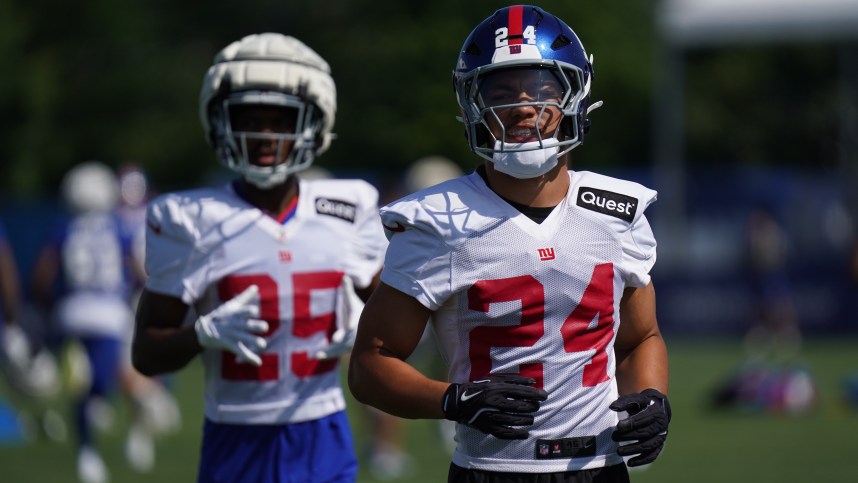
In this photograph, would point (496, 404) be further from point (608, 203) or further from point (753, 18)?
point (753, 18)

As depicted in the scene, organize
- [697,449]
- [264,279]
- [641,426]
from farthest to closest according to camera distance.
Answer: [697,449] → [264,279] → [641,426]

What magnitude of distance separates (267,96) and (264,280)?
608 mm

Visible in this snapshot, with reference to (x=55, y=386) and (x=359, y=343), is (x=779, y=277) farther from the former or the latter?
(x=359, y=343)

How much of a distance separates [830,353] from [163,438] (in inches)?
358

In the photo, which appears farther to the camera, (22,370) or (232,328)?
(22,370)

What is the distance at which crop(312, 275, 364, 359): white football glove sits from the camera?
4.52 metres

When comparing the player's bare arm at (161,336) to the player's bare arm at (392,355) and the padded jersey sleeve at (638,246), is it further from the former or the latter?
the padded jersey sleeve at (638,246)

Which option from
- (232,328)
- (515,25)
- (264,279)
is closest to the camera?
(515,25)

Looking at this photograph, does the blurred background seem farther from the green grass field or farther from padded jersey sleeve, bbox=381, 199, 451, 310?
padded jersey sleeve, bbox=381, 199, 451, 310

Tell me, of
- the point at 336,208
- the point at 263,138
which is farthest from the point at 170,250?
the point at 336,208

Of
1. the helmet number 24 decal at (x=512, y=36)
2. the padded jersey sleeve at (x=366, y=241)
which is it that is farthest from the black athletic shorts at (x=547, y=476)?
the padded jersey sleeve at (x=366, y=241)

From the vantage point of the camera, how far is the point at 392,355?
335 cm

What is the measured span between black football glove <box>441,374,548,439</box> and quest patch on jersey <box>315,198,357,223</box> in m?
1.56

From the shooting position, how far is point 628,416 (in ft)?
11.1
